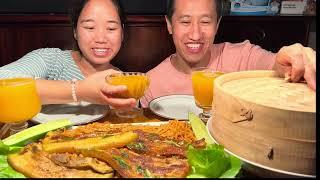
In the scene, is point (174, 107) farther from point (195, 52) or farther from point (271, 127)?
point (271, 127)

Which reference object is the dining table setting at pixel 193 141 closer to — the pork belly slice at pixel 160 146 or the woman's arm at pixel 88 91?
the pork belly slice at pixel 160 146

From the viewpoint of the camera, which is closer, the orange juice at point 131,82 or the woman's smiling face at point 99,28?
the orange juice at point 131,82

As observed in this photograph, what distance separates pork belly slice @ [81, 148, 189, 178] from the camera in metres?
0.87

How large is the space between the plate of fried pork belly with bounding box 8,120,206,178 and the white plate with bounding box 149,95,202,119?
0.37m

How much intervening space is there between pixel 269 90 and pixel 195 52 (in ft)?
4.33

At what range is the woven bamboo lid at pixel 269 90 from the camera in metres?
0.86

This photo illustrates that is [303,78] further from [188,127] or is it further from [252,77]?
[188,127]

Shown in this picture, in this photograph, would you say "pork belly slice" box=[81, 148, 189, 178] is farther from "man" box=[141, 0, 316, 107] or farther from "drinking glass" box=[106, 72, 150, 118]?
"man" box=[141, 0, 316, 107]

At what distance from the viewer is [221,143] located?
957mm

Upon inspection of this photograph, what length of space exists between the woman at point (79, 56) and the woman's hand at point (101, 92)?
3 cm

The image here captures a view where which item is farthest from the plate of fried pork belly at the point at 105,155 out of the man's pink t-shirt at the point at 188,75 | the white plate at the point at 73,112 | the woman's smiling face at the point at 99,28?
the man's pink t-shirt at the point at 188,75

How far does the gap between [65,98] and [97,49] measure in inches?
29.8

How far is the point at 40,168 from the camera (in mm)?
885

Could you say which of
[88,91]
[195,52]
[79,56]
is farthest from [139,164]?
[79,56]
